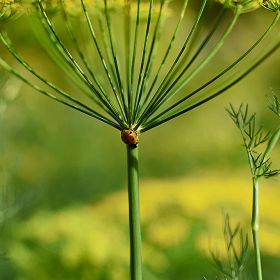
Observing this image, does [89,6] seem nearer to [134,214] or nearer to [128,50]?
[128,50]

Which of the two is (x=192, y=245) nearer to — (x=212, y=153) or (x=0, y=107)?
(x=0, y=107)

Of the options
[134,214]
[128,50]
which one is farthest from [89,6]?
[134,214]

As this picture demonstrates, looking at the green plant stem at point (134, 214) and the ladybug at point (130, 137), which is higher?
the ladybug at point (130, 137)

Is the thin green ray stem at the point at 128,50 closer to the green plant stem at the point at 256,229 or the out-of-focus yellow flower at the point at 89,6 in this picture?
the out-of-focus yellow flower at the point at 89,6

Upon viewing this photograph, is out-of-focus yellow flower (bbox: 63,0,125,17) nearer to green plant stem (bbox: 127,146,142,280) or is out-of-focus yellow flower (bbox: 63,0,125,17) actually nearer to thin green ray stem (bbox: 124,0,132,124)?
thin green ray stem (bbox: 124,0,132,124)

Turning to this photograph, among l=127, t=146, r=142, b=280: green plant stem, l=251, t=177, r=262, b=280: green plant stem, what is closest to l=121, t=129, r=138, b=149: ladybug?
l=127, t=146, r=142, b=280: green plant stem

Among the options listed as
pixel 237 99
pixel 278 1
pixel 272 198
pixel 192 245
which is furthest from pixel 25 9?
pixel 237 99

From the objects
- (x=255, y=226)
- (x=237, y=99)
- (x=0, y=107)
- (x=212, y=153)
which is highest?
(x=237, y=99)

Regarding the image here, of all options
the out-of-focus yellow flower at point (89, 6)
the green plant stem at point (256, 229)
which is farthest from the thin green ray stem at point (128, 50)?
the green plant stem at point (256, 229)
